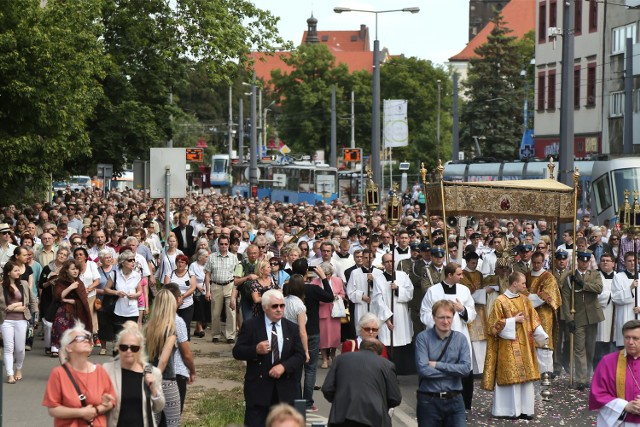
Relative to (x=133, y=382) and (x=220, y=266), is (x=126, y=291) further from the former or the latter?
(x=133, y=382)

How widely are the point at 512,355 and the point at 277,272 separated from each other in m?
3.58

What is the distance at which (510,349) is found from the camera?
44.8 feet

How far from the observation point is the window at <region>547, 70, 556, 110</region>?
63.2 m

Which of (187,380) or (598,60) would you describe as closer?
(187,380)

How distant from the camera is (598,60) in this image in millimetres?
57875

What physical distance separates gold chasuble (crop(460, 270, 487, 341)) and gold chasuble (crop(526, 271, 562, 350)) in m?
0.67

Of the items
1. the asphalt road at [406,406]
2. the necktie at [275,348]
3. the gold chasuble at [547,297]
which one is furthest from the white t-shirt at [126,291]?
the necktie at [275,348]

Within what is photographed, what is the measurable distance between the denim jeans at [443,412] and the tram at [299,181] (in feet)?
173

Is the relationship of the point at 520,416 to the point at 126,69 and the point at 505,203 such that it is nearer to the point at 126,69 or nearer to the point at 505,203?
the point at 505,203

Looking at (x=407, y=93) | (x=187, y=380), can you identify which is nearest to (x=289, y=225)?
(x=187, y=380)

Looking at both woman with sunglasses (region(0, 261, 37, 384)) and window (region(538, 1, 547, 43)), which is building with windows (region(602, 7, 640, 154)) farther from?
woman with sunglasses (region(0, 261, 37, 384))

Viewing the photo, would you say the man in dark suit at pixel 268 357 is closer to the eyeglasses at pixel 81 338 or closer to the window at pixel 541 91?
the eyeglasses at pixel 81 338

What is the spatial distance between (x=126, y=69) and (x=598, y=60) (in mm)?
25600

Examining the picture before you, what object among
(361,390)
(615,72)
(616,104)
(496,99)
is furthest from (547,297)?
(496,99)
